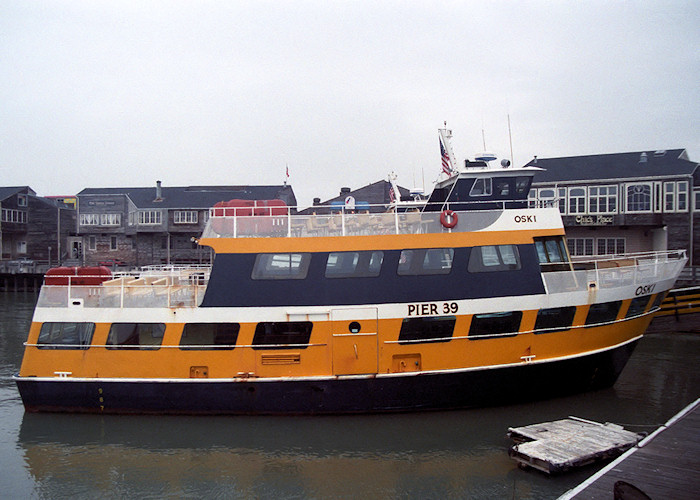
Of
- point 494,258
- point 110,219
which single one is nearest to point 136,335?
point 494,258

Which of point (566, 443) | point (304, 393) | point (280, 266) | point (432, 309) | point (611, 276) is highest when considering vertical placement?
point (280, 266)

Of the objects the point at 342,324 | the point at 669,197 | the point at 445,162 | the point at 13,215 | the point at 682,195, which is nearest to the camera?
the point at 342,324

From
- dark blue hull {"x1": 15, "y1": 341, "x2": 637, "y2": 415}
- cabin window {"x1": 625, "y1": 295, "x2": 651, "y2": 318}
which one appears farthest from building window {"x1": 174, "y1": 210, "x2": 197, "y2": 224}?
cabin window {"x1": 625, "y1": 295, "x2": 651, "y2": 318}

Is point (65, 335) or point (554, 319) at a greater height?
point (554, 319)

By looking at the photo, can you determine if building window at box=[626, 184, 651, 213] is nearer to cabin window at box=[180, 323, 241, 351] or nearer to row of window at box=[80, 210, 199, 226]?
cabin window at box=[180, 323, 241, 351]

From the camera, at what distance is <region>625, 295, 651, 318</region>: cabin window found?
1169 cm

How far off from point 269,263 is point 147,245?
37231 millimetres

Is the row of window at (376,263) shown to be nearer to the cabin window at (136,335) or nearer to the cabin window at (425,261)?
the cabin window at (425,261)

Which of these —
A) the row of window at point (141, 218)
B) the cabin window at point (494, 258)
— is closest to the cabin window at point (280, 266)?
the cabin window at point (494, 258)

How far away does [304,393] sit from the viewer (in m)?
10.9

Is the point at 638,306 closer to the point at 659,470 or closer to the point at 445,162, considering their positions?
the point at 659,470

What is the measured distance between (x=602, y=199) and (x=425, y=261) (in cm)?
2227

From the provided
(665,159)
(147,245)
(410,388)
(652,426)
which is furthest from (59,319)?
(147,245)

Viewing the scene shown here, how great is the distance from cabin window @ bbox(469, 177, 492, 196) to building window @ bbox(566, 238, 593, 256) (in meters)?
20.1
